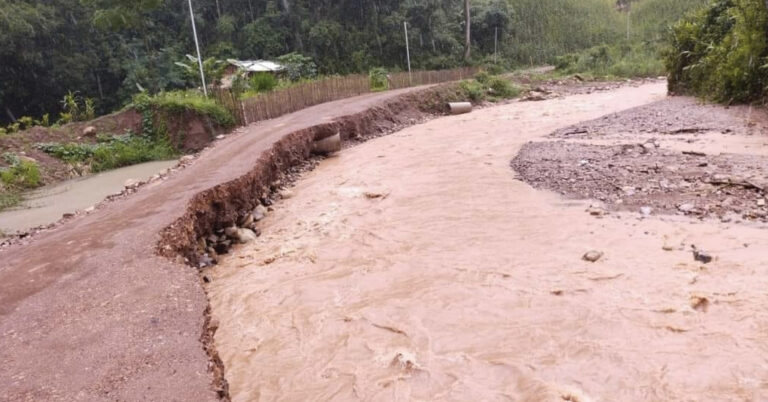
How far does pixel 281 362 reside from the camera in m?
3.57

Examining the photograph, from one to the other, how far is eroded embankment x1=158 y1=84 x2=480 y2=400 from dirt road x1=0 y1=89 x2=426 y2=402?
0.42ft

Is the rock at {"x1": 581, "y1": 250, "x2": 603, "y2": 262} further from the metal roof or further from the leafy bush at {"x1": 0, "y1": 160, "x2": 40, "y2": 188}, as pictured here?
the metal roof

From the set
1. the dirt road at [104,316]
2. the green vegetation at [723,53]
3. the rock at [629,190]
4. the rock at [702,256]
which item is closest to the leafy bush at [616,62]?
the green vegetation at [723,53]

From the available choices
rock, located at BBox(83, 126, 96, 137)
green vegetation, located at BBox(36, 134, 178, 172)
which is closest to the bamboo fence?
green vegetation, located at BBox(36, 134, 178, 172)

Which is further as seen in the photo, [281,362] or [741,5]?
[741,5]

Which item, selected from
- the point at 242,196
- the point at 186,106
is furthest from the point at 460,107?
the point at 242,196

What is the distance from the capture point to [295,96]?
14.4 m

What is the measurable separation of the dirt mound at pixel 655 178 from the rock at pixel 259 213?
3856 millimetres

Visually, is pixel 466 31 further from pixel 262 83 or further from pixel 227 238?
pixel 227 238

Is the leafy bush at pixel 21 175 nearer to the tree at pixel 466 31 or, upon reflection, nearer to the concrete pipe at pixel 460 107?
the concrete pipe at pixel 460 107

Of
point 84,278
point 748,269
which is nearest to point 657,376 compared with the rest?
point 748,269

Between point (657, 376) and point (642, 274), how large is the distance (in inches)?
53.5

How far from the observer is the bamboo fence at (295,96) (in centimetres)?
1298

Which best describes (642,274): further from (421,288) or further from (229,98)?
(229,98)
